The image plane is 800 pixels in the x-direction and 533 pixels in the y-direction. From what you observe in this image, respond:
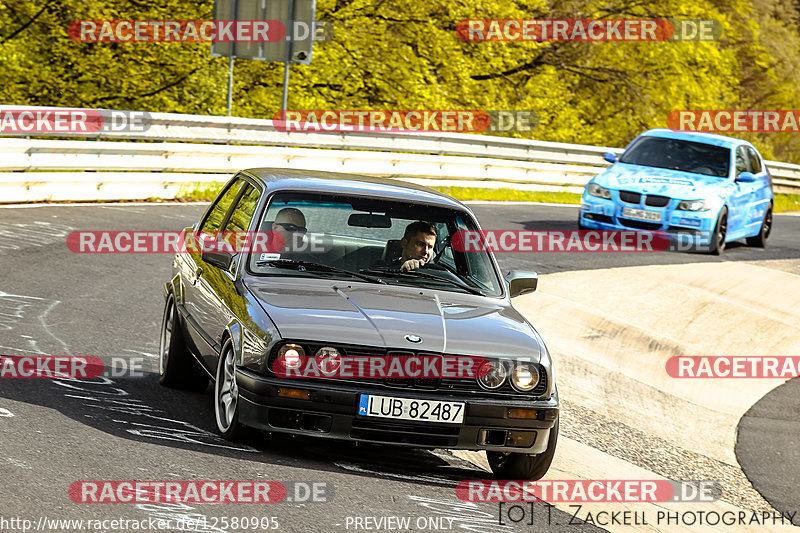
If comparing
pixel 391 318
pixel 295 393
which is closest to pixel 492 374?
pixel 391 318

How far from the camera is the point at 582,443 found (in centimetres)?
793

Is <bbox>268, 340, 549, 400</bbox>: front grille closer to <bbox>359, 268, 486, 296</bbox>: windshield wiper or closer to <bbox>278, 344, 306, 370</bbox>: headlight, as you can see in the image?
<bbox>278, 344, 306, 370</bbox>: headlight

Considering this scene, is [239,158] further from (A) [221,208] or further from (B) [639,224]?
(A) [221,208]

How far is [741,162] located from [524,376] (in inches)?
518

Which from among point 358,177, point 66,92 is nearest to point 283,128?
point 66,92

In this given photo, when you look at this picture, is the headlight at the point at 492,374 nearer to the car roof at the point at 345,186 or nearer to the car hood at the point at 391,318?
the car hood at the point at 391,318

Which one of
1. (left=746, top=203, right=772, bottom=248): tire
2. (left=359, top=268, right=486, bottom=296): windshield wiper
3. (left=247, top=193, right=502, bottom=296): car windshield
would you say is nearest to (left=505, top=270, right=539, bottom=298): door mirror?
(left=247, top=193, right=502, bottom=296): car windshield

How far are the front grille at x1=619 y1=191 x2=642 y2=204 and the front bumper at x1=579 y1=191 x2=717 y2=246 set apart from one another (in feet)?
0.18

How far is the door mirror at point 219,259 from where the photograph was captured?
266 inches

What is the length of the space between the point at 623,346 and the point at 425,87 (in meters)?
17.6

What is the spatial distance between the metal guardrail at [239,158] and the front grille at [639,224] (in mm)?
5414

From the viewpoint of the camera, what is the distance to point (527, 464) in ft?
20.4

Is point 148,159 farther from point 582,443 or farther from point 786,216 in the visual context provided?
point 786,216

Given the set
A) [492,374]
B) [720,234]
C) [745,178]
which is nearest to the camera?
[492,374]
